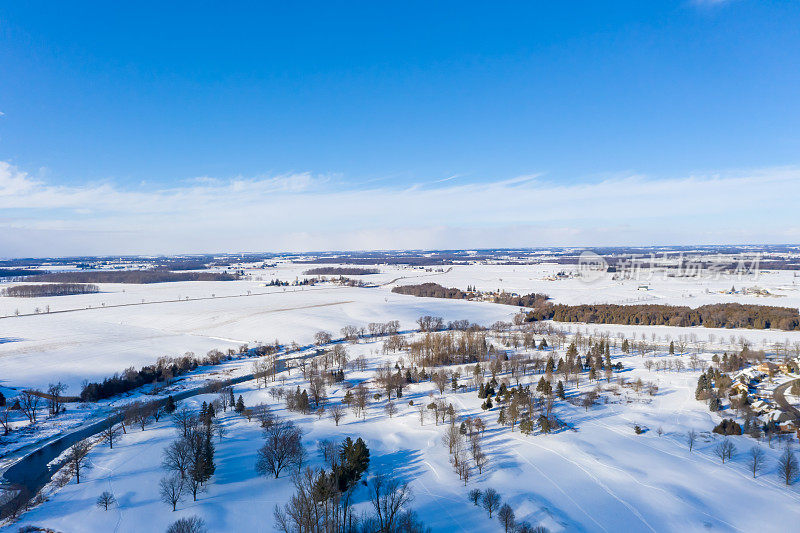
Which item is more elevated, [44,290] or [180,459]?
[44,290]

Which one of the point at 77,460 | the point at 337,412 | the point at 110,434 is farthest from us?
the point at 337,412

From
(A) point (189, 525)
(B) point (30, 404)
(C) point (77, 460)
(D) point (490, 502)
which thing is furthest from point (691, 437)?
(B) point (30, 404)

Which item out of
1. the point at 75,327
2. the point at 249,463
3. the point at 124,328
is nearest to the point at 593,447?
the point at 249,463

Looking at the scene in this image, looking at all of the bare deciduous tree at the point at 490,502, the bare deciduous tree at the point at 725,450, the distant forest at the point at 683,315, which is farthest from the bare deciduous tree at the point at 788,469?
the distant forest at the point at 683,315

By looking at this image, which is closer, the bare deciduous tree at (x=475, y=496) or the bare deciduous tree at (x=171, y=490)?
the bare deciduous tree at (x=171, y=490)

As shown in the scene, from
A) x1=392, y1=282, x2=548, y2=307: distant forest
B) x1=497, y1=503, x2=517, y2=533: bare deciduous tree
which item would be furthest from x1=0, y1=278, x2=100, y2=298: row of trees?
x1=497, y1=503, x2=517, y2=533: bare deciduous tree

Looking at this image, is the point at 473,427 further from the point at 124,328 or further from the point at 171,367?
the point at 124,328

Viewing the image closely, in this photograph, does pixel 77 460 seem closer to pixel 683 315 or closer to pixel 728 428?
pixel 728 428

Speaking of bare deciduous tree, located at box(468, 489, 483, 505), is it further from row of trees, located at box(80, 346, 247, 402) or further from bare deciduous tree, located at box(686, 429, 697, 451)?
row of trees, located at box(80, 346, 247, 402)

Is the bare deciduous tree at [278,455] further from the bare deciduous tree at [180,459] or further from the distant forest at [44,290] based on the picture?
the distant forest at [44,290]
